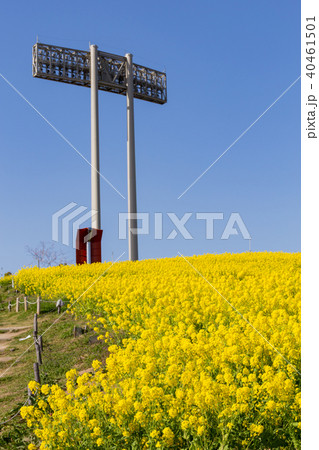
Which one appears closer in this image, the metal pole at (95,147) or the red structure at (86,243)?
the red structure at (86,243)

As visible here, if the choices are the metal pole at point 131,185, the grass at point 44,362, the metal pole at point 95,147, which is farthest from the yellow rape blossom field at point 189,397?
the metal pole at point 131,185

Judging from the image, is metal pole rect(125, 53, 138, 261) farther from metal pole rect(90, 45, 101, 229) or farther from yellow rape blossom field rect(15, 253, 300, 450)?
yellow rape blossom field rect(15, 253, 300, 450)

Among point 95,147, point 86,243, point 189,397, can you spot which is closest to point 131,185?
point 95,147

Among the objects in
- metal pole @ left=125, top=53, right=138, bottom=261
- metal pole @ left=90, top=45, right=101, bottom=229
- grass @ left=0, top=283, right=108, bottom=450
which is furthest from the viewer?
metal pole @ left=125, top=53, right=138, bottom=261

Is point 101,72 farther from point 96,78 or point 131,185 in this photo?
point 131,185

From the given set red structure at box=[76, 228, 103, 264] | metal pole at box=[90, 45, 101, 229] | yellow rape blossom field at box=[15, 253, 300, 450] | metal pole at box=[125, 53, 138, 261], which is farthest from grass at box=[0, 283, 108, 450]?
metal pole at box=[125, 53, 138, 261]

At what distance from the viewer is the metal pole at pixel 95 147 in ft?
80.7

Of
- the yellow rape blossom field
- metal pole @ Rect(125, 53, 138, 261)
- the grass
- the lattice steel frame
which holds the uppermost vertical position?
the lattice steel frame

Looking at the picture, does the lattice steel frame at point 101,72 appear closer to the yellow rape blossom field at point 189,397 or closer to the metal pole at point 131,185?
the metal pole at point 131,185

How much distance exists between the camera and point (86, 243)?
22.7m

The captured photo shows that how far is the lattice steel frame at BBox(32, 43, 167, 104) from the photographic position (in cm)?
2669

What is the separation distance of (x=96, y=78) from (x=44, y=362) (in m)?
20.6
